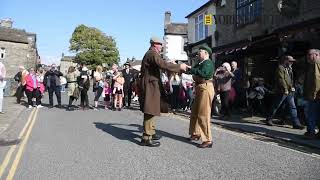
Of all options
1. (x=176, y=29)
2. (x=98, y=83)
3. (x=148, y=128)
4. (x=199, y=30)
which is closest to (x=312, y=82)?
(x=148, y=128)

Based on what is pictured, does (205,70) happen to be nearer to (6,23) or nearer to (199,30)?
(199,30)

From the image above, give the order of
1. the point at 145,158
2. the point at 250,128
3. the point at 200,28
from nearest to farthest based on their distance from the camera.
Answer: the point at 145,158 < the point at 250,128 < the point at 200,28

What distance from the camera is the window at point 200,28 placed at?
30.4 metres

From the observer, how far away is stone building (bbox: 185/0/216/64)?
28.3m

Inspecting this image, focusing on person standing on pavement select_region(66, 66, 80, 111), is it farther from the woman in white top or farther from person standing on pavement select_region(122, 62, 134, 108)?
person standing on pavement select_region(122, 62, 134, 108)

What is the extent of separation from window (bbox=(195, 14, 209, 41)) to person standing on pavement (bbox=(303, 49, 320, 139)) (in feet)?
65.8

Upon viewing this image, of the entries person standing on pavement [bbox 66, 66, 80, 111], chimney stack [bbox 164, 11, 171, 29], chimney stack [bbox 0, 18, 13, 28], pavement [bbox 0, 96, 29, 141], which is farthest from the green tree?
pavement [bbox 0, 96, 29, 141]

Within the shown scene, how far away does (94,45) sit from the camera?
85.0m

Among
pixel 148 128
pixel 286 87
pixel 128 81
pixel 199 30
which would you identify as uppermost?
pixel 199 30

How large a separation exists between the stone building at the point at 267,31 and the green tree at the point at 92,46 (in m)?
60.8

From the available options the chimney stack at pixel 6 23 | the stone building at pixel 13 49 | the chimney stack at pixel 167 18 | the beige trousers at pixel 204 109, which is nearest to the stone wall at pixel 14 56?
the stone building at pixel 13 49

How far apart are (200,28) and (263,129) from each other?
837 inches

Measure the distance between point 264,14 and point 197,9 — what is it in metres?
12.5

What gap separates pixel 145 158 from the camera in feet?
24.7
